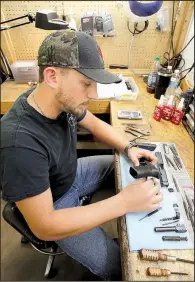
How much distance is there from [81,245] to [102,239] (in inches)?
3.0

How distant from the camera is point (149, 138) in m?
0.81

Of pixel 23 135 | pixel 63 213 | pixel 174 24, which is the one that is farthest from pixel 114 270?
pixel 174 24

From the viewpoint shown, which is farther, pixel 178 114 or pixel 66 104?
pixel 178 114

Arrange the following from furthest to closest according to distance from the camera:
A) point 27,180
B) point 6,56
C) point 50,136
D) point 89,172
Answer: point 89,172, point 6,56, point 50,136, point 27,180

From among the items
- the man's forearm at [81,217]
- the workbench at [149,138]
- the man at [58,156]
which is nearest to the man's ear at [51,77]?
the man at [58,156]

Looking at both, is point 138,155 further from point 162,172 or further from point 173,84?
point 173,84

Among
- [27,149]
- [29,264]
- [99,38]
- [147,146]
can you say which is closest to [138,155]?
[147,146]

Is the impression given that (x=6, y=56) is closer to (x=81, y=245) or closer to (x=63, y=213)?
(x=63, y=213)

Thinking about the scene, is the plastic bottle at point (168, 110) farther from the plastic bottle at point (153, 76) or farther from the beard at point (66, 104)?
the beard at point (66, 104)

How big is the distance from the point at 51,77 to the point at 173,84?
0.61 m

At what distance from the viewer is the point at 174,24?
632mm

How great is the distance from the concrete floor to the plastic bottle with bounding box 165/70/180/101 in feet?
1.90

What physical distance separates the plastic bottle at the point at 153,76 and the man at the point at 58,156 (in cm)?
32

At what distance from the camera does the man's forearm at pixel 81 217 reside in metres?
0.52
